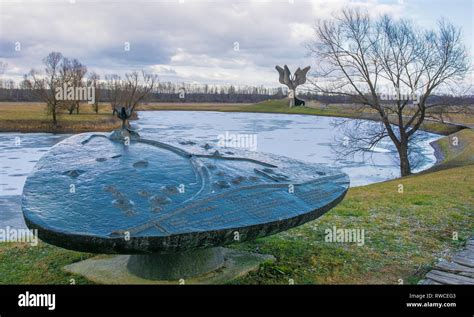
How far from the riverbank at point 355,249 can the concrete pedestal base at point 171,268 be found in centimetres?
17

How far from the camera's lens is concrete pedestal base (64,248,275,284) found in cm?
494

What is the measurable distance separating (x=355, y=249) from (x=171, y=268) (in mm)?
2839

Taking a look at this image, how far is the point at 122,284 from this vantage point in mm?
4891

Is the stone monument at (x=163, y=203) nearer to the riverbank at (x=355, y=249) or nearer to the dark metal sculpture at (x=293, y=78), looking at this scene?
the riverbank at (x=355, y=249)

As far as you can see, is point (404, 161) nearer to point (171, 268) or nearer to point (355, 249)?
point (355, 249)

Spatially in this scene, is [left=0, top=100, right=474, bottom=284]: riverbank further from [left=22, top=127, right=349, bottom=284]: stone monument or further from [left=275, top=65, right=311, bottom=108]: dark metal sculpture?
[left=275, top=65, right=311, bottom=108]: dark metal sculpture

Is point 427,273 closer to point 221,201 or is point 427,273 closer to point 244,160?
point 244,160

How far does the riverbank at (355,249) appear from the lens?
17.9 ft

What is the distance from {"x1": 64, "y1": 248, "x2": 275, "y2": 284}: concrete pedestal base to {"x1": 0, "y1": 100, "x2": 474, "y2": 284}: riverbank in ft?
0.56

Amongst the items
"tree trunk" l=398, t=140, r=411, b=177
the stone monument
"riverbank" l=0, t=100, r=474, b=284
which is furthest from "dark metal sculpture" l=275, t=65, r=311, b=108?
"tree trunk" l=398, t=140, r=411, b=177

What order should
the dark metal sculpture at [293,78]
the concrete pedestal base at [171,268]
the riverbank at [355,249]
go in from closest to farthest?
1. the concrete pedestal base at [171,268]
2. the riverbank at [355,249]
3. the dark metal sculpture at [293,78]

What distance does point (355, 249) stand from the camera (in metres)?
6.50

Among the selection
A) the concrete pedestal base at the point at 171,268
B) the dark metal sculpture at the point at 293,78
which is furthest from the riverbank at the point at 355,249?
the dark metal sculpture at the point at 293,78

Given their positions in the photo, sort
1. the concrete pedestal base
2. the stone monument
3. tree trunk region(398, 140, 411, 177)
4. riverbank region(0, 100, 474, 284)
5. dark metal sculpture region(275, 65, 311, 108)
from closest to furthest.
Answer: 1. the stone monument
2. the concrete pedestal base
3. riverbank region(0, 100, 474, 284)
4. dark metal sculpture region(275, 65, 311, 108)
5. tree trunk region(398, 140, 411, 177)
